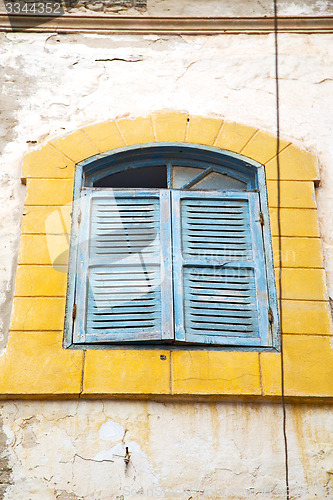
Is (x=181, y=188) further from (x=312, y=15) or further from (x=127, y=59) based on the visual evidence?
(x=312, y=15)

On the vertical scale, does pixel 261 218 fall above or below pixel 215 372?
above

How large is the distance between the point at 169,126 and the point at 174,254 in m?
1.20

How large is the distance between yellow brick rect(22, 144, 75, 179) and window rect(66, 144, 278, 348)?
14 centimetres

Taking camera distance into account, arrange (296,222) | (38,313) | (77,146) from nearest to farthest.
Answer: (38,313) → (296,222) → (77,146)

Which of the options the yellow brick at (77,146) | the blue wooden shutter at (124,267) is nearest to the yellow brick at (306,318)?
the blue wooden shutter at (124,267)

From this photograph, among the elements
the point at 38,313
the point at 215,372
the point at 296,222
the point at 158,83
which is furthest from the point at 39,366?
the point at 158,83

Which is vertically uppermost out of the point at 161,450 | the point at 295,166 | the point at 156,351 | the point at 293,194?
the point at 295,166

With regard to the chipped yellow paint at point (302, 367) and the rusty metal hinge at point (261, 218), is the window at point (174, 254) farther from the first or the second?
the chipped yellow paint at point (302, 367)

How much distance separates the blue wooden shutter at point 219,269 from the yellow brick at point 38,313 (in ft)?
2.53

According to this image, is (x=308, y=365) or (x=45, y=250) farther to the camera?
(x=45, y=250)

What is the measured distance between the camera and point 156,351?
3973 mm

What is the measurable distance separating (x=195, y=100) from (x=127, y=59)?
740mm

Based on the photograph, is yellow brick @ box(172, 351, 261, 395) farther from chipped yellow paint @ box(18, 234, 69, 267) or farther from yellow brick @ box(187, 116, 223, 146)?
yellow brick @ box(187, 116, 223, 146)

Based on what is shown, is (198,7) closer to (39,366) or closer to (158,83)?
(158,83)
